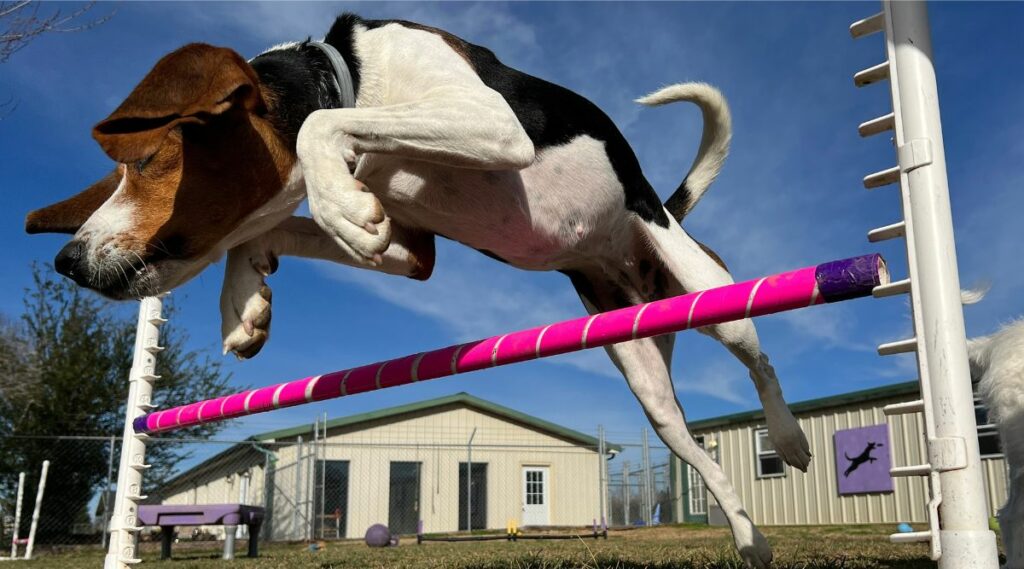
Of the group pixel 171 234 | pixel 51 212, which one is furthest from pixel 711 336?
pixel 51 212

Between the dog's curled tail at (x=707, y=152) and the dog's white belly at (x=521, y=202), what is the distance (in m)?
0.79

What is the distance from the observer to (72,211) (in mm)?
2672

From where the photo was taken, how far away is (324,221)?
82.2 inches

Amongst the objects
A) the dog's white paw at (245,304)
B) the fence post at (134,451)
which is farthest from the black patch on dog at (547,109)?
the fence post at (134,451)

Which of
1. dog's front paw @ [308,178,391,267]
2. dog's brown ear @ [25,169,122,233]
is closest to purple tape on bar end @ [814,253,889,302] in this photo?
dog's front paw @ [308,178,391,267]

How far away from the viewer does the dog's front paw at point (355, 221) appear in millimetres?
2045

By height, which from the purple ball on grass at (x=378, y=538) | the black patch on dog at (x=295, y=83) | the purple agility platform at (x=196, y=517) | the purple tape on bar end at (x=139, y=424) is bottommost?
the purple ball on grass at (x=378, y=538)

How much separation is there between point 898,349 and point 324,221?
1.35m

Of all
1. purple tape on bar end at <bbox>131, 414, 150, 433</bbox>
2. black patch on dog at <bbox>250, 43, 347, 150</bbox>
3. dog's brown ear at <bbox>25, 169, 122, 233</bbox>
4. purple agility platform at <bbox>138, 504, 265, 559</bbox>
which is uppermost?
black patch on dog at <bbox>250, 43, 347, 150</bbox>

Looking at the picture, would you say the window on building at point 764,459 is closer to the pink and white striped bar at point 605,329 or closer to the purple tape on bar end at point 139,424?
the purple tape on bar end at point 139,424

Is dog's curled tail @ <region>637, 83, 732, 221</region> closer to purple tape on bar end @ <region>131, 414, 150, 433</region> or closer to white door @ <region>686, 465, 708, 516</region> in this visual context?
purple tape on bar end @ <region>131, 414, 150, 433</region>

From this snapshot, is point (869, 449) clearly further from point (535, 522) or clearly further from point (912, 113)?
point (912, 113)

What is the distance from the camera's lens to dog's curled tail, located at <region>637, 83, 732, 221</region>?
12.1ft

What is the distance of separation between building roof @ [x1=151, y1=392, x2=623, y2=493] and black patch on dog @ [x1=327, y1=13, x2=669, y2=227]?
18.7 meters
